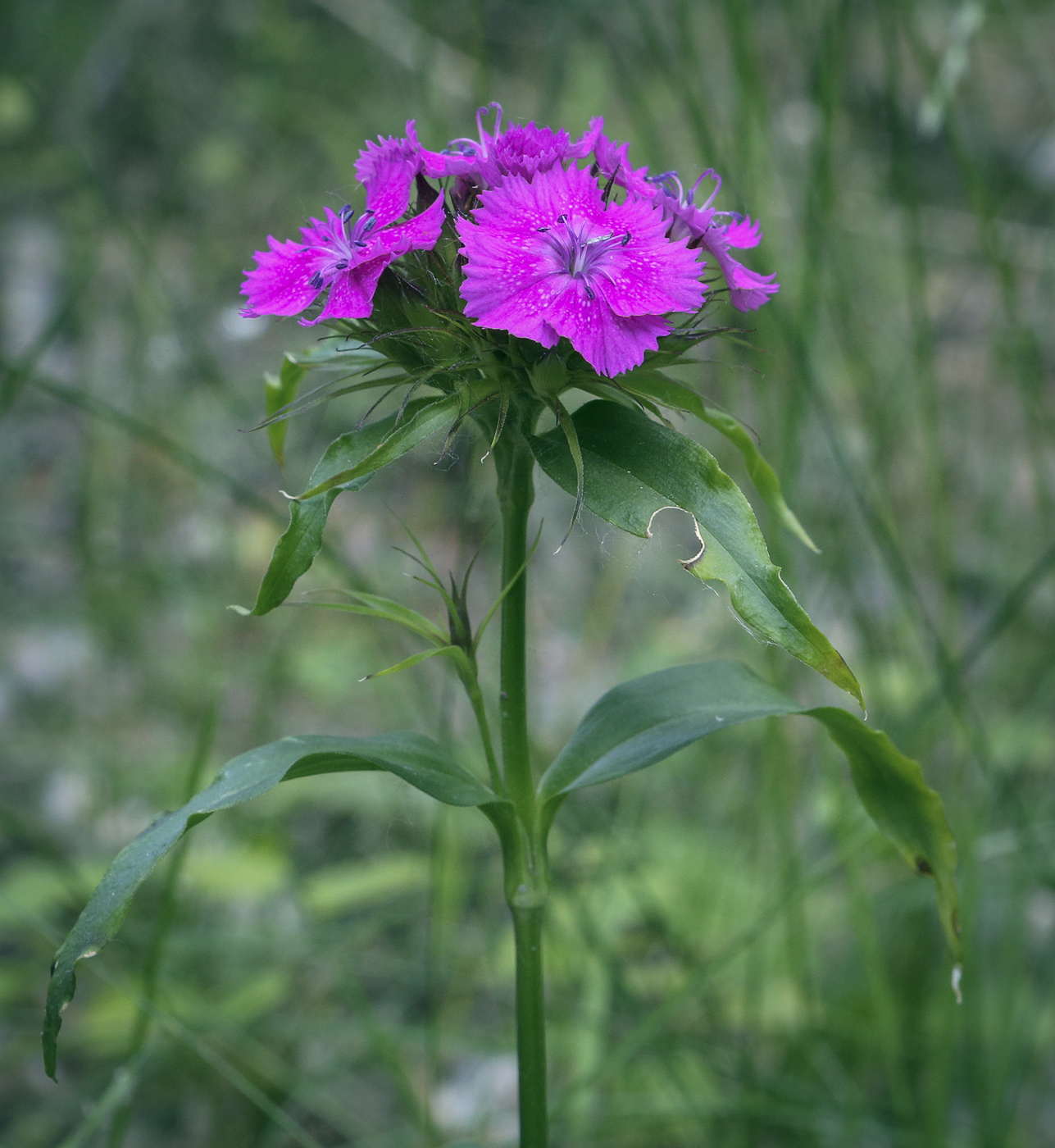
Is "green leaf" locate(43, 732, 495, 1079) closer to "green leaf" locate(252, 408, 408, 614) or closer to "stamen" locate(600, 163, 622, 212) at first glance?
"green leaf" locate(252, 408, 408, 614)

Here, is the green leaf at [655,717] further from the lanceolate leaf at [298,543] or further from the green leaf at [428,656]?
the lanceolate leaf at [298,543]

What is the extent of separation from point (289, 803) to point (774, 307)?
1318mm

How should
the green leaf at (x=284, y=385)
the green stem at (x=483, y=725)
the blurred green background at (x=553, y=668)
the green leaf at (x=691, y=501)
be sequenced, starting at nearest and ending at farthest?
the green leaf at (x=691, y=501), the green stem at (x=483, y=725), the green leaf at (x=284, y=385), the blurred green background at (x=553, y=668)

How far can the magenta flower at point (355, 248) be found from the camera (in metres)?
0.70

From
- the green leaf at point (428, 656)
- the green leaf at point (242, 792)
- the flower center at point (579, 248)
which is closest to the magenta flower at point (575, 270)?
the flower center at point (579, 248)

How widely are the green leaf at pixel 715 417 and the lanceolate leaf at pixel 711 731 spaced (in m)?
0.14

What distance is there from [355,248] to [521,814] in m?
0.44

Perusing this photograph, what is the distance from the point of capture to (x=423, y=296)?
2.44 feet

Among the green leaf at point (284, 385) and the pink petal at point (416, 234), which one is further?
the green leaf at point (284, 385)

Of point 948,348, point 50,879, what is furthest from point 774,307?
point 948,348

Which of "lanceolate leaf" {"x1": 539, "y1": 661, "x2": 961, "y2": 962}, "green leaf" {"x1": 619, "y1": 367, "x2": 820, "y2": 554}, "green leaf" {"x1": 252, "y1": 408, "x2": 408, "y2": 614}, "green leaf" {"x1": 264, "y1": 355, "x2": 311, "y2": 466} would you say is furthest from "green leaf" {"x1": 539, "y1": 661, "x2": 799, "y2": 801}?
"green leaf" {"x1": 264, "y1": 355, "x2": 311, "y2": 466}

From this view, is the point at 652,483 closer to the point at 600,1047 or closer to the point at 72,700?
the point at 600,1047

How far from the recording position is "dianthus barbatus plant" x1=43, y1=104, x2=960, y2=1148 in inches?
26.8

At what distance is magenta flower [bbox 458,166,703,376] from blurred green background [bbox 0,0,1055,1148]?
4.0 inches
